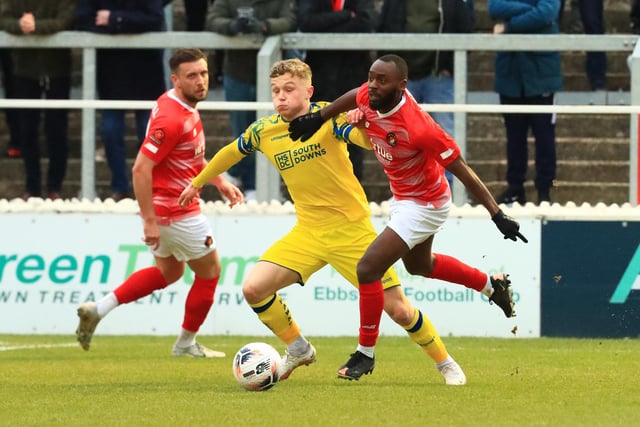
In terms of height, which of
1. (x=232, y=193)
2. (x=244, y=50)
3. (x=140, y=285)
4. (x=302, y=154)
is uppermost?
(x=244, y=50)

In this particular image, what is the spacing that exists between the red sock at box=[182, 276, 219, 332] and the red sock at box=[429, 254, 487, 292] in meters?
2.19

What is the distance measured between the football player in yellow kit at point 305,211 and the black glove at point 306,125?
0.55 ft

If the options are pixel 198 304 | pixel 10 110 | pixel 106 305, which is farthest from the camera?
pixel 10 110

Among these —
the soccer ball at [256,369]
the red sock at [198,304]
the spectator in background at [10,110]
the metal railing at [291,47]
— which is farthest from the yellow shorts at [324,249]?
the spectator in background at [10,110]

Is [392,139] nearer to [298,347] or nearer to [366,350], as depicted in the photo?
[366,350]

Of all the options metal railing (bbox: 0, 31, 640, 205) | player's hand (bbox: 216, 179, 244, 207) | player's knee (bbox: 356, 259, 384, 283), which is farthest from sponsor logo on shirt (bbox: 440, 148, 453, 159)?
metal railing (bbox: 0, 31, 640, 205)

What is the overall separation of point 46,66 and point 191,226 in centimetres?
380

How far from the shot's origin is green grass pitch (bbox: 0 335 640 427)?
7902mm

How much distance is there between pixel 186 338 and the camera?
11445 mm

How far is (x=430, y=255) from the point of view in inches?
387

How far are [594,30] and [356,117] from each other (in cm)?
647

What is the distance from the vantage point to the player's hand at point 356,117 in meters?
9.34

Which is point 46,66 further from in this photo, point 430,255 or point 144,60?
point 430,255

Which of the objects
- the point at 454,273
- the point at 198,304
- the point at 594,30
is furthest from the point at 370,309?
the point at 594,30
